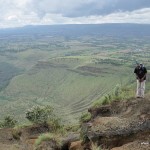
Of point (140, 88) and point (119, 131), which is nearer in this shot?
point (119, 131)

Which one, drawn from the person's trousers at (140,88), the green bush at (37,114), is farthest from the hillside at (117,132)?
the green bush at (37,114)

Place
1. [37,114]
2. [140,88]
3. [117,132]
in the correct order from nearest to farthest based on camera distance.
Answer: [117,132]
[140,88]
[37,114]

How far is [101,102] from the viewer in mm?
26781

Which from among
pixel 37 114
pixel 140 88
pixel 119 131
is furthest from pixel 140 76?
pixel 37 114

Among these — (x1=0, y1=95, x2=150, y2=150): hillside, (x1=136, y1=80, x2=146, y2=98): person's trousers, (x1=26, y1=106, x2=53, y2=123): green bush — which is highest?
(x1=136, y1=80, x2=146, y2=98): person's trousers

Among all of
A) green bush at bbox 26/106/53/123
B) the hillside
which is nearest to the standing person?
the hillside

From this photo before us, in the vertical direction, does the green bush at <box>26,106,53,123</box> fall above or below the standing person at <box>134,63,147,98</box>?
A: below

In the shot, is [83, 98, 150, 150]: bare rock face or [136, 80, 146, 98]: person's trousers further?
[136, 80, 146, 98]: person's trousers

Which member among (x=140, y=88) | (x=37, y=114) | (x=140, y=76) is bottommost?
(x=37, y=114)

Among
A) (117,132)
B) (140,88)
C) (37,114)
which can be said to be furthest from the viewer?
(37,114)

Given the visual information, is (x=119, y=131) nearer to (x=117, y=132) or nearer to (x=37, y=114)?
(x=117, y=132)

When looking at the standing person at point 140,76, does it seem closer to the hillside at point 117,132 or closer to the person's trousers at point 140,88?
the person's trousers at point 140,88

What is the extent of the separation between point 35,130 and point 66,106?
112 metres

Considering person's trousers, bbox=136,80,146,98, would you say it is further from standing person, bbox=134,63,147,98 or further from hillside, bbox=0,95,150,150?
hillside, bbox=0,95,150,150
